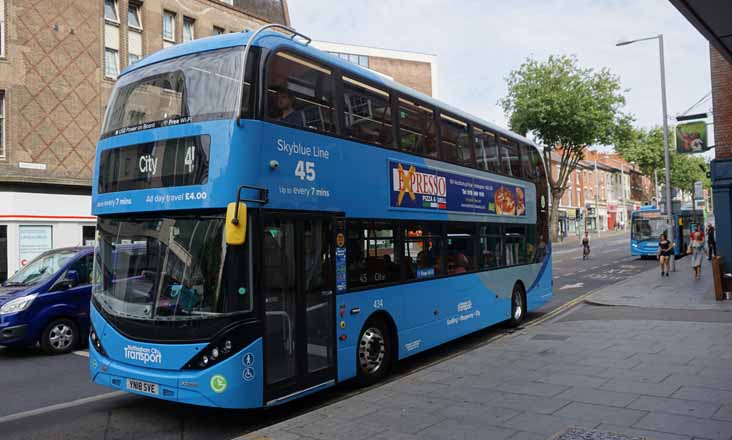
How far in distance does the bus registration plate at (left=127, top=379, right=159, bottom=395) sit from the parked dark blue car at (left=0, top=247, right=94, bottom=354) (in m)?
5.05

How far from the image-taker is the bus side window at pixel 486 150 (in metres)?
10.7

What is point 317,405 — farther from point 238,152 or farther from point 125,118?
point 125,118

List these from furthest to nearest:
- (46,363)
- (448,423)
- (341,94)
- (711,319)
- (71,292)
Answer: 1. (711,319)
2. (71,292)
3. (46,363)
4. (341,94)
5. (448,423)

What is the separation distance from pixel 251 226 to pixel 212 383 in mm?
1573

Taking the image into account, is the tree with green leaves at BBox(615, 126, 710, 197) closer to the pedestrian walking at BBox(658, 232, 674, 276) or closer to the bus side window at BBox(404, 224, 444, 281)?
the pedestrian walking at BBox(658, 232, 674, 276)

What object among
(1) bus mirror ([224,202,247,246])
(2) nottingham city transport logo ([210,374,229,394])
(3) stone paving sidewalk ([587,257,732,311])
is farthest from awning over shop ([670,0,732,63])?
(3) stone paving sidewalk ([587,257,732,311])

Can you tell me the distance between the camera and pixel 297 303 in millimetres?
6363

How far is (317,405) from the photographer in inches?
272

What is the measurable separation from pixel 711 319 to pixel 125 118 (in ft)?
38.6

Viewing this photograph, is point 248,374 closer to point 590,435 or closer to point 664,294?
point 590,435

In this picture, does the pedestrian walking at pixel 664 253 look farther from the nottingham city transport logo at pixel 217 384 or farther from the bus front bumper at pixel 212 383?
the nottingham city transport logo at pixel 217 384

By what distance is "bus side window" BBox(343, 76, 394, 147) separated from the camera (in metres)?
7.40

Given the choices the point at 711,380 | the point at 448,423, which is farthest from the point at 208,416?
the point at 711,380

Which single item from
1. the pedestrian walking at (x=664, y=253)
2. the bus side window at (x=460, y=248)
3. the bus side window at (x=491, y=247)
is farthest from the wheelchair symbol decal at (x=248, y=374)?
the pedestrian walking at (x=664, y=253)
